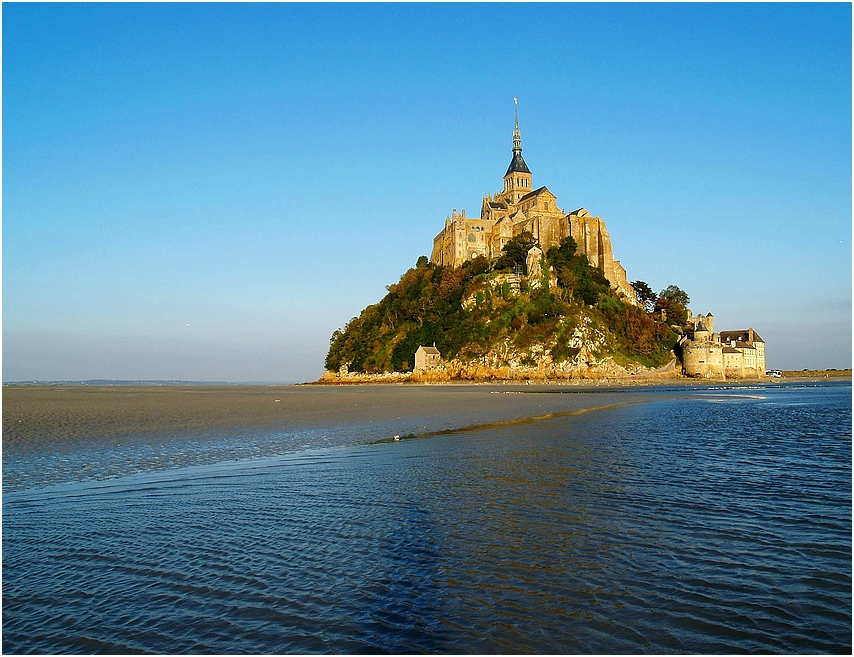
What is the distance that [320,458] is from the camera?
14.9 m

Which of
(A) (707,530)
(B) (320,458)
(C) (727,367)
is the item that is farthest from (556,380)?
(A) (707,530)

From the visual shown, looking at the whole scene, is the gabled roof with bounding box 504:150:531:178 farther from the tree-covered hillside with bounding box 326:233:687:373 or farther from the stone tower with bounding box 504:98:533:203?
the tree-covered hillside with bounding box 326:233:687:373

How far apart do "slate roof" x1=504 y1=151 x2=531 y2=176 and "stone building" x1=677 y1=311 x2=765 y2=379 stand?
39331 millimetres

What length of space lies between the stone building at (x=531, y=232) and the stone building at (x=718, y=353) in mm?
11105

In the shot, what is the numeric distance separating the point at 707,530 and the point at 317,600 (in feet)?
18.5

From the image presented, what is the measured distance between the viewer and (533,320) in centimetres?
8125

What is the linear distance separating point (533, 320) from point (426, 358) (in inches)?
611

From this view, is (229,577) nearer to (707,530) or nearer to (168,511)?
(168,511)

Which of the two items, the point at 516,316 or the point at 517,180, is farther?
the point at 517,180

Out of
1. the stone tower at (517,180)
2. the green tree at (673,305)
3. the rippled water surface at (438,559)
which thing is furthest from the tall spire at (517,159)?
the rippled water surface at (438,559)

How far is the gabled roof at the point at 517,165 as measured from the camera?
105 meters

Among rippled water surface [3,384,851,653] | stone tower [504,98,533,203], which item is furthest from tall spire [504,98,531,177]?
rippled water surface [3,384,851,653]

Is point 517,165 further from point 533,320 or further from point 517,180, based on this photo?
point 533,320

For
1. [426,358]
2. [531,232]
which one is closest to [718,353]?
[531,232]
